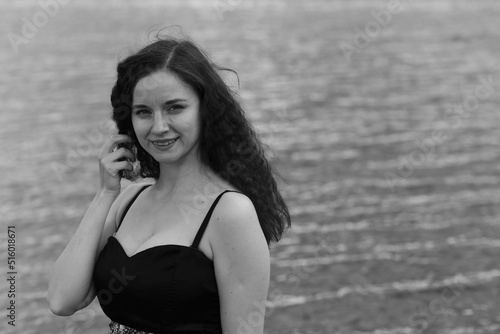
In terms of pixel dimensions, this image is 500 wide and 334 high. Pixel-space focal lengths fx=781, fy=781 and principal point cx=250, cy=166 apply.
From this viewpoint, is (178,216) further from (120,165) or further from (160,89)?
(160,89)

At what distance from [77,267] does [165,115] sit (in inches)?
31.2

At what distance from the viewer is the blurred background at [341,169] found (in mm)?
10141

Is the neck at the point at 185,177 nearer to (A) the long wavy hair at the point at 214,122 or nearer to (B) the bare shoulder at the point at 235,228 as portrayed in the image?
(A) the long wavy hair at the point at 214,122

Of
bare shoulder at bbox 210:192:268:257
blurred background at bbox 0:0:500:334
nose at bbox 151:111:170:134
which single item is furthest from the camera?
blurred background at bbox 0:0:500:334

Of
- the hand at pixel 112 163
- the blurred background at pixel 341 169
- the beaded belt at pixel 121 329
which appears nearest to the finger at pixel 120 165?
the hand at pixel 112 163

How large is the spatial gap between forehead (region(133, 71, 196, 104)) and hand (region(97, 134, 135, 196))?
365mm

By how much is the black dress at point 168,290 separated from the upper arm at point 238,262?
2.2 inches

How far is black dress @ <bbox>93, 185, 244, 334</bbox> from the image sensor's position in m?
3.22

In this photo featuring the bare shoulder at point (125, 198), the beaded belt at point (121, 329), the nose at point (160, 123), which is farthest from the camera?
the bare shoulder at point (125, 198)

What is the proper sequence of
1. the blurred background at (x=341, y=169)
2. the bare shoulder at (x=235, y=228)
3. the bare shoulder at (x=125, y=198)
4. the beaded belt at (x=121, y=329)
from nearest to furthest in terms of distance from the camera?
1. the bare shoulder at (x=235, y=228)
2. the beaded belt at (x=121, y=329)
3. the bare shoulder at (x=125, y=198)
4. the blurred background at (x=341, y=169)

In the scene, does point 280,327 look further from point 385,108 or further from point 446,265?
point 385,108

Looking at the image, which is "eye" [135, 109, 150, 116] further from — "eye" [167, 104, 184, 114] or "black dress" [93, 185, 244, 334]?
"black dress" [93, 185, 244, 334]

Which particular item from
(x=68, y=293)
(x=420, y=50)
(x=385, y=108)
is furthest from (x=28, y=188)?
(x=420, y=50)

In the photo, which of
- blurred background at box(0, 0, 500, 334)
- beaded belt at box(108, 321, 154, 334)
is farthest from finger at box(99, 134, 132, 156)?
blurred background at box(0, 0, 500, 334)
